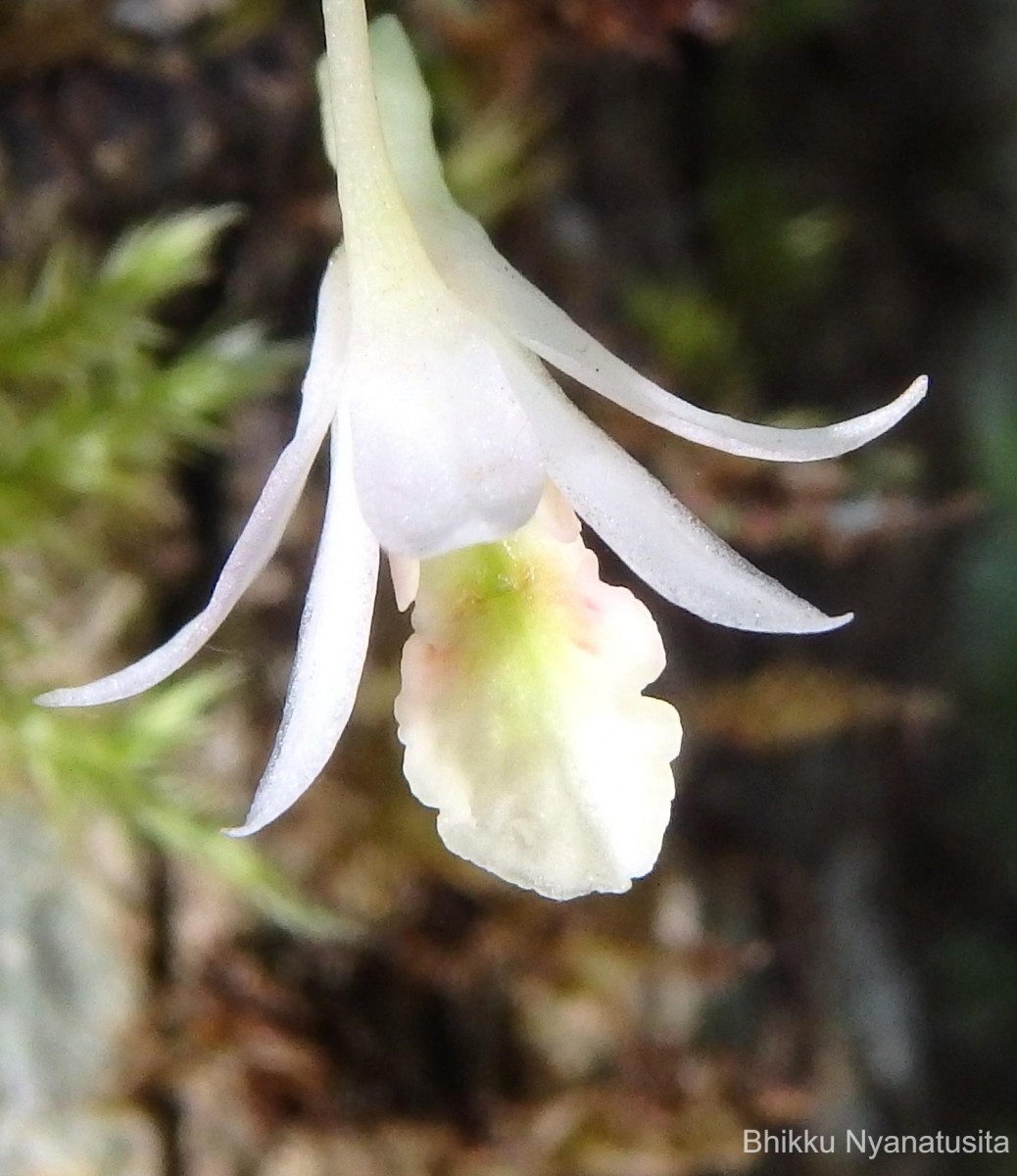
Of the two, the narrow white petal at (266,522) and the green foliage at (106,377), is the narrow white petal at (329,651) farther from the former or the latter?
the green foliage at (106,377)

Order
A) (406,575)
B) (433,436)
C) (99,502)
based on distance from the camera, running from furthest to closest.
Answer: (99,502), (406,575), (433,436)

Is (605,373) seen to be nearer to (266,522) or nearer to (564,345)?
(564,345)

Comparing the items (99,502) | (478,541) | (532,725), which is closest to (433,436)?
(478,541)

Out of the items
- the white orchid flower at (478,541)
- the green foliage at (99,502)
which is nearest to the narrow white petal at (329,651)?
the white orchid flower at (478,541)

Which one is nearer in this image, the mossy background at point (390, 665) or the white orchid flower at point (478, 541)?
the white orchid flower at point (478, 541)

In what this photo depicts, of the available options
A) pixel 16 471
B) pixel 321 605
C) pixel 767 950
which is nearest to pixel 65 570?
pixel 16 471

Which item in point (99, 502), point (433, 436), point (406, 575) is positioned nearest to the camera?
point (433, 436)
